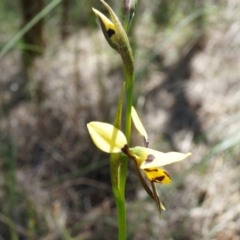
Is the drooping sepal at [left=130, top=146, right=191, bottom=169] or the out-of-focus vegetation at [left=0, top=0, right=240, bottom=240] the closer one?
the drooping sepal at [left=130, top=146, right=191, bottom=169]

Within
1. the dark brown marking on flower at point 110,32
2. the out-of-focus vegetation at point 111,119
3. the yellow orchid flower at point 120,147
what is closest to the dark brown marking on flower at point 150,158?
the yellow orchid flower at point 120,147

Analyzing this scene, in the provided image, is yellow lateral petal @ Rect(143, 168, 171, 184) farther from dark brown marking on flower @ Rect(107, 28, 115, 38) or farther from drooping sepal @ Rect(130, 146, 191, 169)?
dark brown marking on flower @ Rect(107, 28, 115, 38)

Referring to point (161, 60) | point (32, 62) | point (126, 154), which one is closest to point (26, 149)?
point (32, 62)

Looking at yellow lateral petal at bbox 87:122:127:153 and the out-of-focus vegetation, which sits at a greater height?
the out-of-focus vegetation

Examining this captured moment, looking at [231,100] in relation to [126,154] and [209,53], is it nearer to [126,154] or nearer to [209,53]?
[209,53]

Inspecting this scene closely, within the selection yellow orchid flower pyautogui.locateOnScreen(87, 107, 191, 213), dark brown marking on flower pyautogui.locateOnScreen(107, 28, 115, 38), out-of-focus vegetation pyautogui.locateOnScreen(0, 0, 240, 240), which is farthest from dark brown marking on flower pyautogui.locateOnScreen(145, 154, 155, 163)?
out-of-focus vegetation pyautogui.locateOnScreen(0, 0, 240, 240)

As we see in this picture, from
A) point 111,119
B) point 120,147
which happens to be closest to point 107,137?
point 120,147
